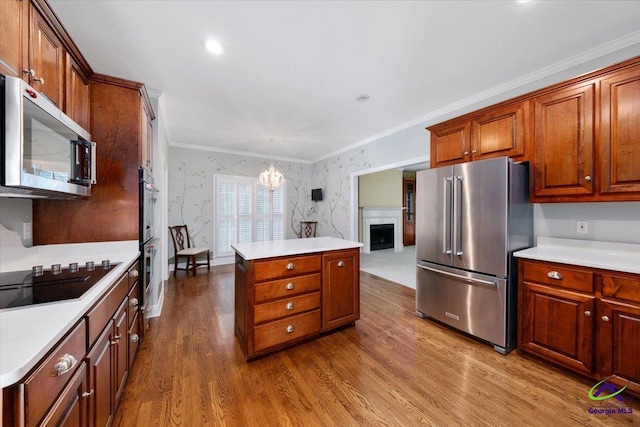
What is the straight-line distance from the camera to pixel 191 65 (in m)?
2.38

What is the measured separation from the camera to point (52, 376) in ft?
2.66

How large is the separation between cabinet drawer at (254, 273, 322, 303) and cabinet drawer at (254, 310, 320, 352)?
229 mm

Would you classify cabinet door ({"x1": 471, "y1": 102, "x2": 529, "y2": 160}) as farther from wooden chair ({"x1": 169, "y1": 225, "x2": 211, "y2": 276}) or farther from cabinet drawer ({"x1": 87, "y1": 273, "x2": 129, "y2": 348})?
wooden chair ({"x1": 169, "y1": 225, "x2": 211, "y2": 276})

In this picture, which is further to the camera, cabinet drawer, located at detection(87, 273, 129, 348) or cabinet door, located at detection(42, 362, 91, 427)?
cabinet drawer, located at detection(87, 273, 129, 348)

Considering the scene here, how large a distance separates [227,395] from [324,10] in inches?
108

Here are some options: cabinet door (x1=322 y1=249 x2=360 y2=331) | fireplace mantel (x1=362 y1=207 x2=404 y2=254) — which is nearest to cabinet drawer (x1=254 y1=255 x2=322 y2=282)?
cabinet door (x1=322 y1=249 x2=360 y2=331)

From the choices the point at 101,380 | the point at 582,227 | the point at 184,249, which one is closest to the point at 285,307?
the point at 101,380

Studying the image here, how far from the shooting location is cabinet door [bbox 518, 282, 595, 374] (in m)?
1.81

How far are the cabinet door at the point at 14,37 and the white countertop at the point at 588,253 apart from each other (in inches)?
136

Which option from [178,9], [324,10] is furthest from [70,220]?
[324,10]

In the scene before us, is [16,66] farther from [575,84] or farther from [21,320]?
[575,84]

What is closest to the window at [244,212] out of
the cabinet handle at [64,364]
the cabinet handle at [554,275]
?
the cabinet handle at [64,364]

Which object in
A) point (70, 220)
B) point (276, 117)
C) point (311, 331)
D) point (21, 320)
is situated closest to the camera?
point (21, 320)

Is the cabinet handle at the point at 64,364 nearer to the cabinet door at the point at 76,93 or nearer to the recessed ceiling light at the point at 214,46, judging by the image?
the cabinet door at the point at 76,93
